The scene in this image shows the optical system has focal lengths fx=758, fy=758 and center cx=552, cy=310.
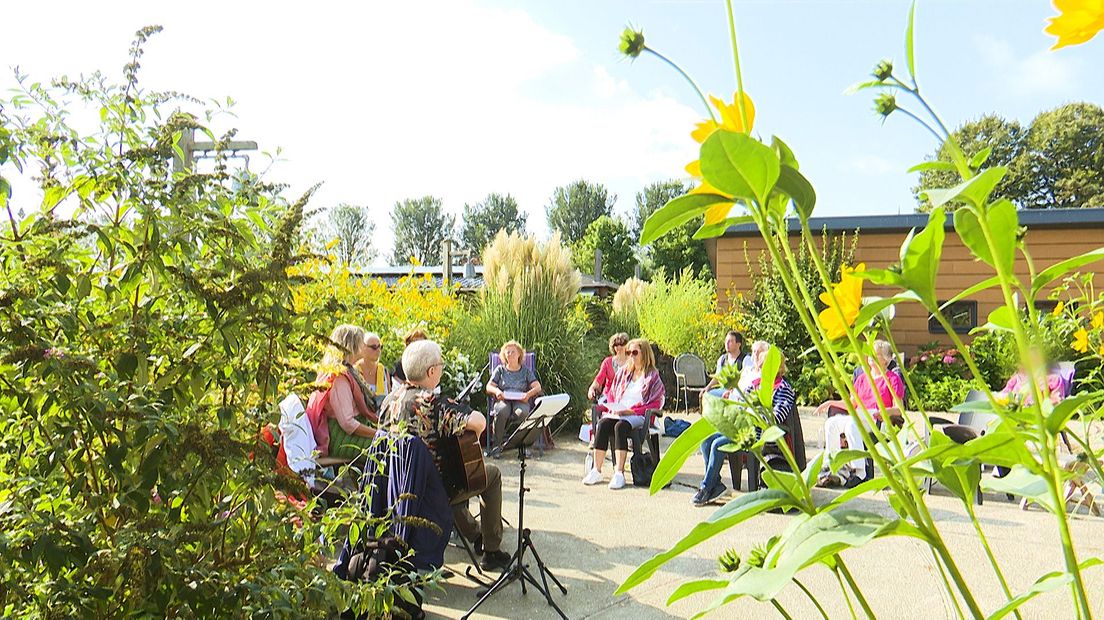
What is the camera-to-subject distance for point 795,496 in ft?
2.07

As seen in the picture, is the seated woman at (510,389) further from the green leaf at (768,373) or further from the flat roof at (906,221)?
the green leaf at (768,373)

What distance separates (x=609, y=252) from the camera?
139ft

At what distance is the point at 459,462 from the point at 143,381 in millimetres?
2604

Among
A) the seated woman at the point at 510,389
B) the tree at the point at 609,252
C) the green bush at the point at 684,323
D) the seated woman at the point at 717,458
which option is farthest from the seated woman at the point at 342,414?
the tree at the point at 609,252

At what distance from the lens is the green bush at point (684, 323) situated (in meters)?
12.5

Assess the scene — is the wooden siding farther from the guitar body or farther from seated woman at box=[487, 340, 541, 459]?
the guitar body

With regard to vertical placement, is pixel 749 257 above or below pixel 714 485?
above

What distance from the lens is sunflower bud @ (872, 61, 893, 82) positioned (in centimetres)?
75

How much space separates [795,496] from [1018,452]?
173mm

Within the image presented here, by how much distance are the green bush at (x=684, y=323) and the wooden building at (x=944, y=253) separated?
1.15 metres

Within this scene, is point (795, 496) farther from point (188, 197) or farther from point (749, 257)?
point (749, 257)

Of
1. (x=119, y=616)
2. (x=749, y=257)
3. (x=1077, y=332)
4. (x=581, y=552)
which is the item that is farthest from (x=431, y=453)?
(x=749, y=257)

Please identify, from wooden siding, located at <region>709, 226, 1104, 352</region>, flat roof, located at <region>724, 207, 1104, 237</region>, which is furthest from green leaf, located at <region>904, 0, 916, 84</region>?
wooden siding, located at <region>709, 226, 1104, 352</region>

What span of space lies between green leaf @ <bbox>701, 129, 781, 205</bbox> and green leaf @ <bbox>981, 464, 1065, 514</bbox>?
1.27ft
